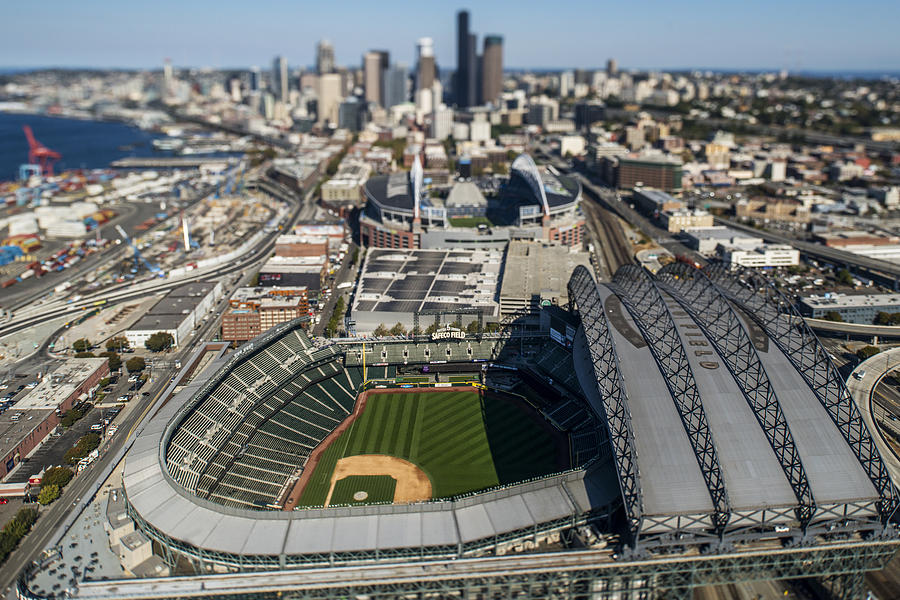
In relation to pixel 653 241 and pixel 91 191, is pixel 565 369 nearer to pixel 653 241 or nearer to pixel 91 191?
pixel 653 241

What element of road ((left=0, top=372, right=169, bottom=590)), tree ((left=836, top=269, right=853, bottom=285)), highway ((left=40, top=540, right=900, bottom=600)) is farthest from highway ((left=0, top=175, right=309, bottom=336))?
tree ((left=836, top=269, right=853, bottom=285))

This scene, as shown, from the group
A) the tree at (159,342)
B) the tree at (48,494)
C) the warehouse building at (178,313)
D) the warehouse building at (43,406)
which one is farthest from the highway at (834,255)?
the tree at (48,494)

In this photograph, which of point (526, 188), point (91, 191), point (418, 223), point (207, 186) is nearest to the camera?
point (418, 223)

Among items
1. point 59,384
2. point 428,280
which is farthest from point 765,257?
point 59,384

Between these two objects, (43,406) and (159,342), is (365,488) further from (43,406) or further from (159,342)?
(159,342)

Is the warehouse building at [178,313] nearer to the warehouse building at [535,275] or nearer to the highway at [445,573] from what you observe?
the warehouse building at [535,275]

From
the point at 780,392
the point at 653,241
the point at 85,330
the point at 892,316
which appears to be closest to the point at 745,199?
the point at 653,241
